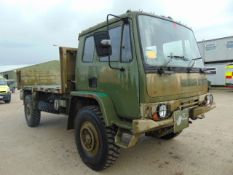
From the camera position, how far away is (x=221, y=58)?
19172 millimetres

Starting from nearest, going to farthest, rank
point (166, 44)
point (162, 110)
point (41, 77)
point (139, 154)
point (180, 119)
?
point (162, 110) < point (180, 119) < point (166, 44) < point (139, 154) < point (41, 77)

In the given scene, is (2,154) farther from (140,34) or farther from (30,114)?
(140,34)

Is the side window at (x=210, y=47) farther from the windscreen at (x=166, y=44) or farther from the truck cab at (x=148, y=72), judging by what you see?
the truck cab at (x=148, y=72)

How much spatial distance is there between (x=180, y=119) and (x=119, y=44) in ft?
4.73

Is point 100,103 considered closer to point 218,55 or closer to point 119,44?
point 119,44

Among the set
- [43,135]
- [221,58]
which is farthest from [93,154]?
[221,58]

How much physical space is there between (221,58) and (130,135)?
17666 millimetres

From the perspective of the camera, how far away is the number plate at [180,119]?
3705 mm

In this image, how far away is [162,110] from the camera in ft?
11.7

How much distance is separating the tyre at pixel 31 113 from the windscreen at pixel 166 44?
462cm

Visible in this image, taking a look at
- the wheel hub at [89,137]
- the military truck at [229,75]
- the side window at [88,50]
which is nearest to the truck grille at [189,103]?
the wheel hub at [89,137]

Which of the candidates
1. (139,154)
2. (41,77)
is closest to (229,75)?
(41,77)

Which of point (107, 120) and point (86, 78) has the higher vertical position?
point (86, 78)

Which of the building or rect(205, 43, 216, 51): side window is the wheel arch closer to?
the building
